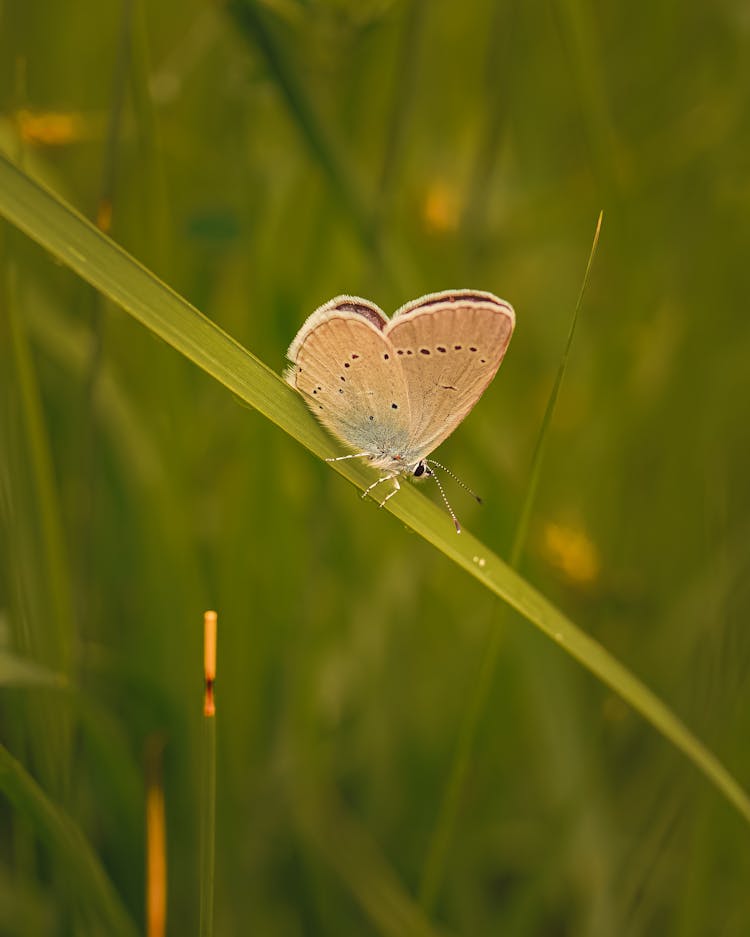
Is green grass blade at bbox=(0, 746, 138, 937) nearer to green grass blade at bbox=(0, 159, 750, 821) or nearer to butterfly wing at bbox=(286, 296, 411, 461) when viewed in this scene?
green grass blade at bbox=(0, 159, 750, 821)

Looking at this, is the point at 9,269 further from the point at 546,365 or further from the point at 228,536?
the point at 546,365

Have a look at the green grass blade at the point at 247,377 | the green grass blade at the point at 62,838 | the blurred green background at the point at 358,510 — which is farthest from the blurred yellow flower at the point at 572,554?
the green grass blade at the point at 62,838

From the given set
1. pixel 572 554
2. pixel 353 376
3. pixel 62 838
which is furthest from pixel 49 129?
pixel 572 554

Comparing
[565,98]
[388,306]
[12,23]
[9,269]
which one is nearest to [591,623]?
[388,306]

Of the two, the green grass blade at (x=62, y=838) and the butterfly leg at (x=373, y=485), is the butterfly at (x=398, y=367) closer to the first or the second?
the butterfly leg at (x=373, y=485)

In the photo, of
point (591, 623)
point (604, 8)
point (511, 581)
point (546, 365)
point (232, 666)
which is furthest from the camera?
point (604, 8)

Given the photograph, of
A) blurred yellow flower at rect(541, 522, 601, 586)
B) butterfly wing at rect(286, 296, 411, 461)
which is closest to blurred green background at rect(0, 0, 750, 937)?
blurred yellow flower at rect(541, 522, 601, 586)
